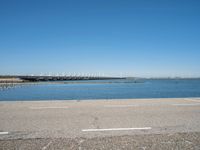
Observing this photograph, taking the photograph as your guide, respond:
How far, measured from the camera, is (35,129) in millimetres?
6848

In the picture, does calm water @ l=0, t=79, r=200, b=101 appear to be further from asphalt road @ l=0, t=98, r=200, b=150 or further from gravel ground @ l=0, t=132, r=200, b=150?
gravel ground @ l=0, t=132, r=200, b=150

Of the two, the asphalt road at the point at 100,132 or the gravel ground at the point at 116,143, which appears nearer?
the gravel ground at the point at 116,143

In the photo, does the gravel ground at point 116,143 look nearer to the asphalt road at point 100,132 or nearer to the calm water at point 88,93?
the asphalt road at point 100,132

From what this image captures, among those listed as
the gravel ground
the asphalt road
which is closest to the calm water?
the asphalt road

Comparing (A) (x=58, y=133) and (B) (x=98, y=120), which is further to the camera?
(B) (x=98, y=120)

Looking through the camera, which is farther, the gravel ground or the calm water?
Answer: the calm water

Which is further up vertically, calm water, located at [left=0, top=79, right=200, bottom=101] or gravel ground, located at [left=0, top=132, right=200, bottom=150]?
gravel ground, located at [left=0, top=132, right=200, bottom=150]

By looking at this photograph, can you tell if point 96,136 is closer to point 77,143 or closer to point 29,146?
point 77,143

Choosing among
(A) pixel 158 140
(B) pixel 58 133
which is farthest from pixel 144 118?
(B) pixel 58 133

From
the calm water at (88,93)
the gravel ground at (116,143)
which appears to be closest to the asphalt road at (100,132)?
the gravel ground at (116,143)

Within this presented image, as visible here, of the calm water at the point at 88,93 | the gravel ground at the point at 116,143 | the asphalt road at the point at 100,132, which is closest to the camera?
the gravel ground at the point at 116,143

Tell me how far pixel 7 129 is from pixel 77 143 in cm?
291

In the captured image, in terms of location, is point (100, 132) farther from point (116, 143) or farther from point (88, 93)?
point (88, 93)

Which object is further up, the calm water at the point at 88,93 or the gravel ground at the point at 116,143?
the gravel ground at the point at 116,143
